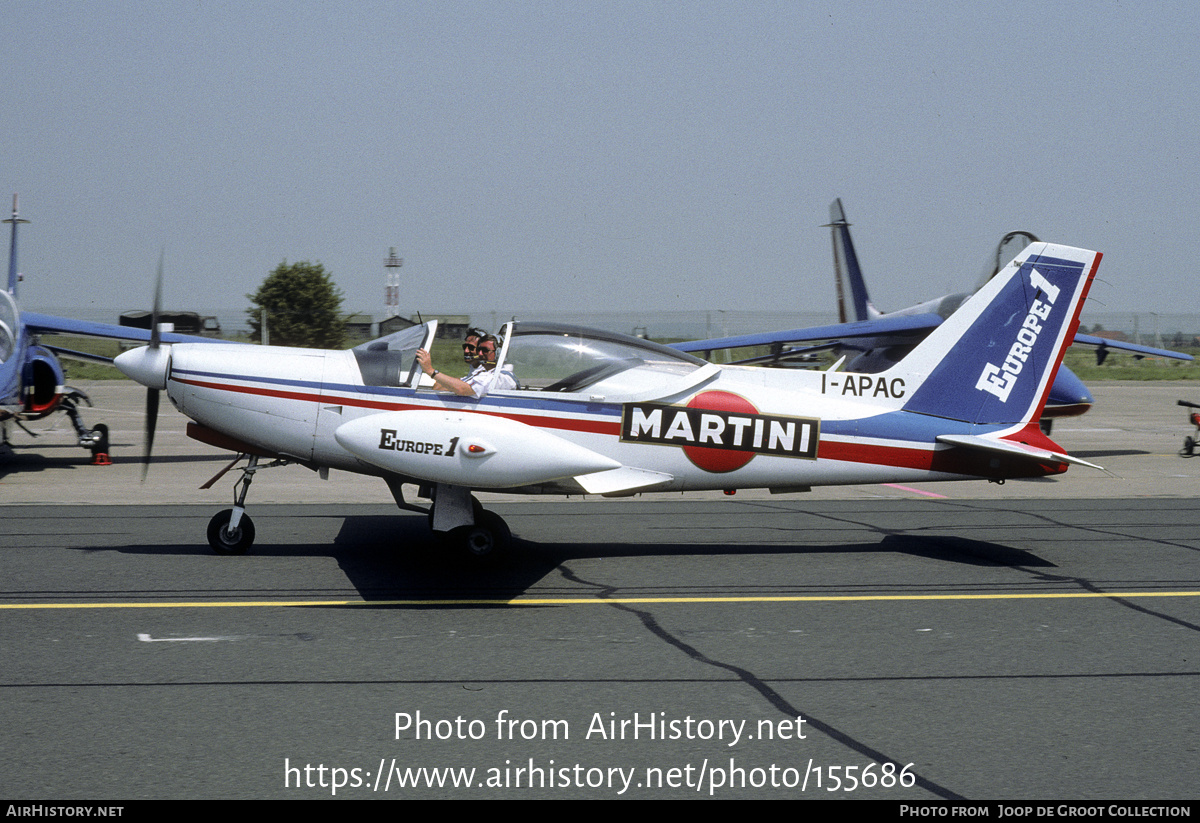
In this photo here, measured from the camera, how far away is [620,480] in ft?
26.3

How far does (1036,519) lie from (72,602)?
8.91 m

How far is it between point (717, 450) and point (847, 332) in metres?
11.8

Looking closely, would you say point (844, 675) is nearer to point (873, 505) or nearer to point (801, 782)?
point (801, 782)

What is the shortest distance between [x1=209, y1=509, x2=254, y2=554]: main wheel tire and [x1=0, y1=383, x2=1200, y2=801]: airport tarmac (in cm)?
17

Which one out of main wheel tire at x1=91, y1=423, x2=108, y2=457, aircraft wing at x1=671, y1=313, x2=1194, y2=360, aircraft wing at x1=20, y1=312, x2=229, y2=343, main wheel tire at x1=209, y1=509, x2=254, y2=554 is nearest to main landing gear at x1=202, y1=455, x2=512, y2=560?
main wheel tire at x1=209, y1=509, x2=254, y2=554

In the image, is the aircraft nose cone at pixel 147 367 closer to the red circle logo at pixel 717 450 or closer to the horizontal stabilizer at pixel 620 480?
the horizontal stabilizer at pixel 620 480

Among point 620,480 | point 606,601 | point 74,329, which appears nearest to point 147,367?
point 620,480

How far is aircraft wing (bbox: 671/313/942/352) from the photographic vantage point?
1872cm

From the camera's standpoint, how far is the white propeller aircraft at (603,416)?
791 cm

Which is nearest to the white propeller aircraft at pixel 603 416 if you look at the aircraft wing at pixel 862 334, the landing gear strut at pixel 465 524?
the landing gear strut at pixel 465 524

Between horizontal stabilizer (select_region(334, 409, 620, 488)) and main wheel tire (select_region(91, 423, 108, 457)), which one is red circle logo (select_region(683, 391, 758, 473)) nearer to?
horizontal stabilizer (select_region(334, 409, 620, 488))

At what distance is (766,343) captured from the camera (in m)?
20.0

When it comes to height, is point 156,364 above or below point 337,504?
above

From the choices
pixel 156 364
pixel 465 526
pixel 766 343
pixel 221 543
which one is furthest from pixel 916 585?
pixel 766 343
